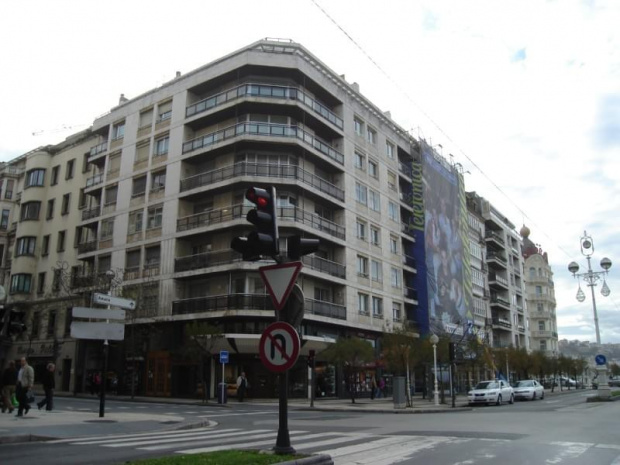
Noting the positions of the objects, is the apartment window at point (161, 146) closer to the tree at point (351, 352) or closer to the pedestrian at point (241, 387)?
the pedestrian at point (241, 387)

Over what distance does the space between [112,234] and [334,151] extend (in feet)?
60.8

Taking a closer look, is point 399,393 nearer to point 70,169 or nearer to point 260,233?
point 260,233

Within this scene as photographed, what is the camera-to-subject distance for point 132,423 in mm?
16312

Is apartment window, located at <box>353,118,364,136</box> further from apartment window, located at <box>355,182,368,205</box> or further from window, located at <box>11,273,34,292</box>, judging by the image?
window, located at <box>11,273,34,292</box>

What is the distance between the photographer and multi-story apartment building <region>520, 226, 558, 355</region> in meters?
96.8

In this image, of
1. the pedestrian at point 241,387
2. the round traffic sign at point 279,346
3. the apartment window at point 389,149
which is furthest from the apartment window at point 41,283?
the round traffic sign at point 279,346

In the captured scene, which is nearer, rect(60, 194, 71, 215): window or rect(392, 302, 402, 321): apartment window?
rect(392, 302, 402, 321): apartment window

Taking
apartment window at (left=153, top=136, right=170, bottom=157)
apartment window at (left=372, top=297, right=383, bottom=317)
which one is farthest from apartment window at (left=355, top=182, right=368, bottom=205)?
apartment window at (left=153, top=136, right=170, bottom=157)

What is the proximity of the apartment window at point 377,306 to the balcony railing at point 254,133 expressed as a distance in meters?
12.8

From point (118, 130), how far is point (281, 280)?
43063 millimetres

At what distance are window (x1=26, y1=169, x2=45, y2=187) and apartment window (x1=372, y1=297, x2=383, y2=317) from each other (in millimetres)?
32900

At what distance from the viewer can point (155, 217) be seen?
41469mm

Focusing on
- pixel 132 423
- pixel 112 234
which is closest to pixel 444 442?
pixel 132 423

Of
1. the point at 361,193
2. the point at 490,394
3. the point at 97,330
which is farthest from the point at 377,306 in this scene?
the point at 97,330
